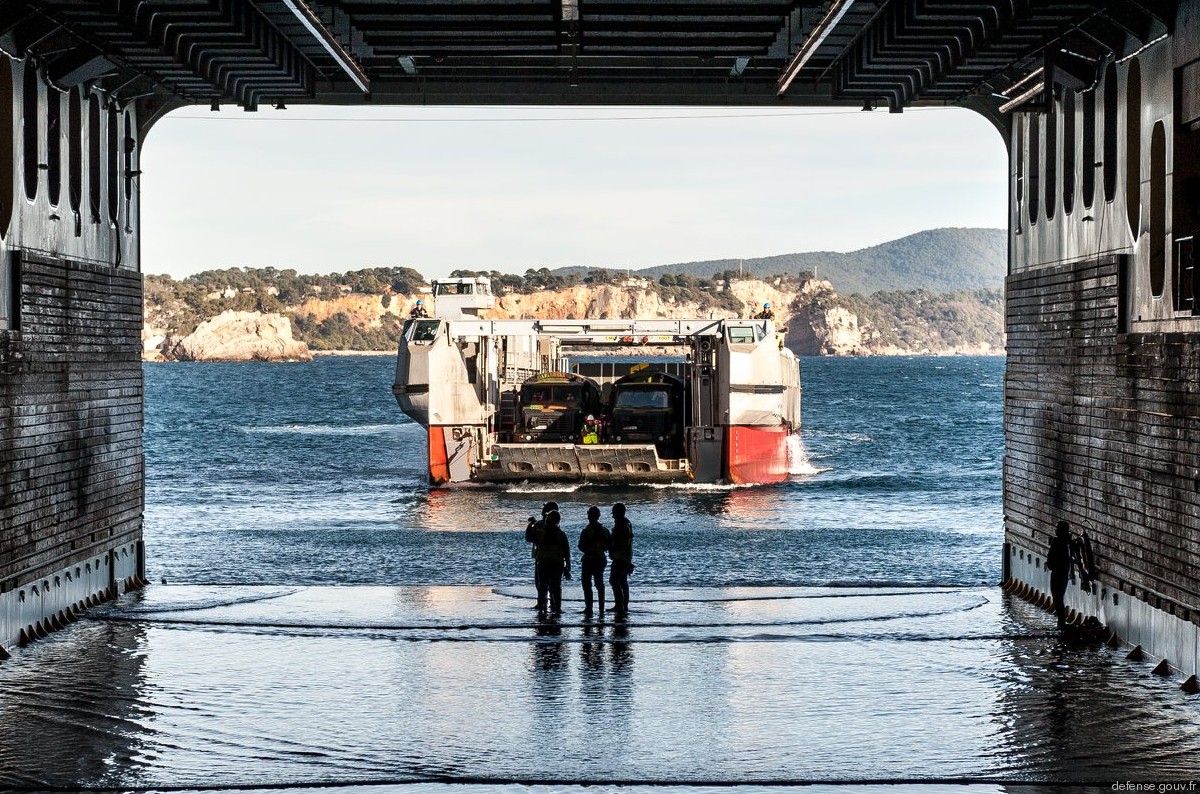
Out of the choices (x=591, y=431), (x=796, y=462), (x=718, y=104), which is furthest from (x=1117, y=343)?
(x=796, y=462)

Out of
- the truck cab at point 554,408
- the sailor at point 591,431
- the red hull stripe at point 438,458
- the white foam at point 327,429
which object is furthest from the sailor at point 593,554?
the white foam at point 327,429

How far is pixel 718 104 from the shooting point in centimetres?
2147

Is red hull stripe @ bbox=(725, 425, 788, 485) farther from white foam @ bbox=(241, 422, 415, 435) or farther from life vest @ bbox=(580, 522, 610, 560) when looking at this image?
white foam @ bbox=(241, 422, 415, 435)

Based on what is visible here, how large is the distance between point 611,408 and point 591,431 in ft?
7.14

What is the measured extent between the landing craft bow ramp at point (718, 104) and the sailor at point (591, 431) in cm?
2079

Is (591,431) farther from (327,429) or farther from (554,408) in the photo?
(327,429)

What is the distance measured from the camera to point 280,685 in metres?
14.5

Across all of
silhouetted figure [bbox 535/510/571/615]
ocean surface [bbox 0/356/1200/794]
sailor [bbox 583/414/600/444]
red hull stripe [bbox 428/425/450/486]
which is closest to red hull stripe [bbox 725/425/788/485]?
sailor [bbox 583/414/600/444]

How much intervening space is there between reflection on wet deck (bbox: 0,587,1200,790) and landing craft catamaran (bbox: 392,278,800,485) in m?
21.6

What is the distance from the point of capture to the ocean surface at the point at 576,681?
1154 cm

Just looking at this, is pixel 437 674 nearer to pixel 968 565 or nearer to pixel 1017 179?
pixel 1017 179

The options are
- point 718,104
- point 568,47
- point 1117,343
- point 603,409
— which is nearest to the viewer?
point 1117,343

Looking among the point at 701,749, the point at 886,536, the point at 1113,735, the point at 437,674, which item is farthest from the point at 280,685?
the point at 886,536

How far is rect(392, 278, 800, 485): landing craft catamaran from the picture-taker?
41.2 m
